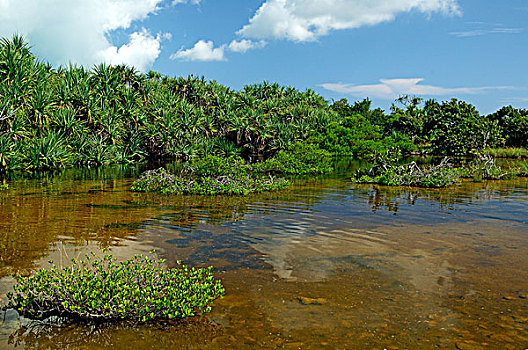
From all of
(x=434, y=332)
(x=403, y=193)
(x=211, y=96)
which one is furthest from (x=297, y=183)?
(x=211, y=96)

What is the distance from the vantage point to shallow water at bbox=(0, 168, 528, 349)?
15.4 ft

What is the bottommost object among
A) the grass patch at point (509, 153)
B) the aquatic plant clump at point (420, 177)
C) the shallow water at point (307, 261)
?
the shallow water at point (307, 261)

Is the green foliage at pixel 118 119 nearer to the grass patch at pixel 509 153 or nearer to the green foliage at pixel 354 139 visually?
the green foliage at pixel 354 139

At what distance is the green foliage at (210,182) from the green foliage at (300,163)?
6579 millimetres

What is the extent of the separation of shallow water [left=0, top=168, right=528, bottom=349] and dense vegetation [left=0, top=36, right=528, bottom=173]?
1187cm

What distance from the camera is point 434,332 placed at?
15.8ft

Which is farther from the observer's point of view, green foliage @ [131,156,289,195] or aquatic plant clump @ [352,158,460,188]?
aquatic plant clump @ [352,158,460,188]

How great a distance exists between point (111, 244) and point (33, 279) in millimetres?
3053

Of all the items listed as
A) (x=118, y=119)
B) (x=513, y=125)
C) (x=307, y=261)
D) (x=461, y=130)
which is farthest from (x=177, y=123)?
(x=513, y=125)

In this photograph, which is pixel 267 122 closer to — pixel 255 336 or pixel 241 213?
pixel 241 213

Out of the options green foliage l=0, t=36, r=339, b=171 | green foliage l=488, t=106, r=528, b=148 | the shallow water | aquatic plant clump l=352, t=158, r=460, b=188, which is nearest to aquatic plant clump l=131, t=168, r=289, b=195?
the shallow water

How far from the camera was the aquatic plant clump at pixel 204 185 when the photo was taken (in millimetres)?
14984

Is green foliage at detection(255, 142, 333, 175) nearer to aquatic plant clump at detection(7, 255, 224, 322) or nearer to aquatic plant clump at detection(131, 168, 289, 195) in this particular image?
aquatic plant clump at detection(131, 168, 289, 195)

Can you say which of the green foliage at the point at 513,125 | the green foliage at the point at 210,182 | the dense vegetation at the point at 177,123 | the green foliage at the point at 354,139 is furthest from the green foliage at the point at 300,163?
the green foliage at the point at 513,125
